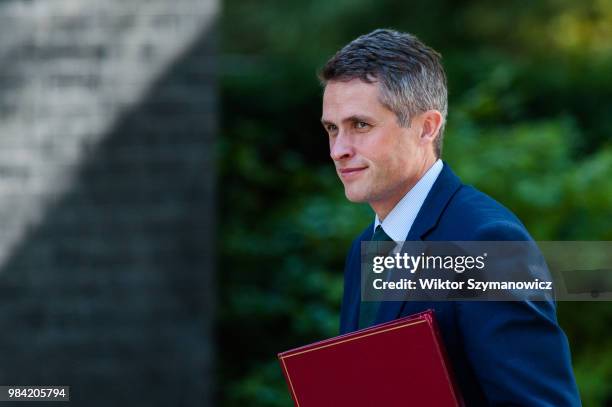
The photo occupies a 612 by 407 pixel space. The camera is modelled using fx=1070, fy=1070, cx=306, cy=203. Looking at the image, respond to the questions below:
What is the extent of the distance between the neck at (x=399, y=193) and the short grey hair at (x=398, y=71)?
55mm

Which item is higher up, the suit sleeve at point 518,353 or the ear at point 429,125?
the ear at point 429,125

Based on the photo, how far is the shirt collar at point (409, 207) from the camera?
7.34 ft

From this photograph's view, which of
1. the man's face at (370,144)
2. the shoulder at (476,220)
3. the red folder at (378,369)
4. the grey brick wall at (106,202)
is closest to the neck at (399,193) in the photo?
the man's face at (370,144)

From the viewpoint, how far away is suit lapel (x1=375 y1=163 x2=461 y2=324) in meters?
2.11

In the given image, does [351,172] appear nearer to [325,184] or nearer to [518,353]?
[518,353]

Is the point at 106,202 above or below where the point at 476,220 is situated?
above

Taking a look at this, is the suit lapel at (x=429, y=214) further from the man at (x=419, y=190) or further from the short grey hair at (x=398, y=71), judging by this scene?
the short grey hair at (x=398, y=71)

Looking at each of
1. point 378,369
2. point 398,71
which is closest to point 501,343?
point 378,369

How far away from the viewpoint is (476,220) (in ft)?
6.64

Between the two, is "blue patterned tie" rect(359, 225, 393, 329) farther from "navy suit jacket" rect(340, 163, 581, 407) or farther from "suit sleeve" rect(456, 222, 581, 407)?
"suit sleeve" rect(456, 222, 581, 407)

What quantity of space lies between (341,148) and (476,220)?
346mm

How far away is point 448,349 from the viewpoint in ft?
6.50

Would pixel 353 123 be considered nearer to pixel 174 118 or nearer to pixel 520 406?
pixel 520 406

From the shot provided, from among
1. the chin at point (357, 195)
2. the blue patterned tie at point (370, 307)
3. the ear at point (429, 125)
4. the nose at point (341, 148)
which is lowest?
the blue patterned tie at point (370, 307)
